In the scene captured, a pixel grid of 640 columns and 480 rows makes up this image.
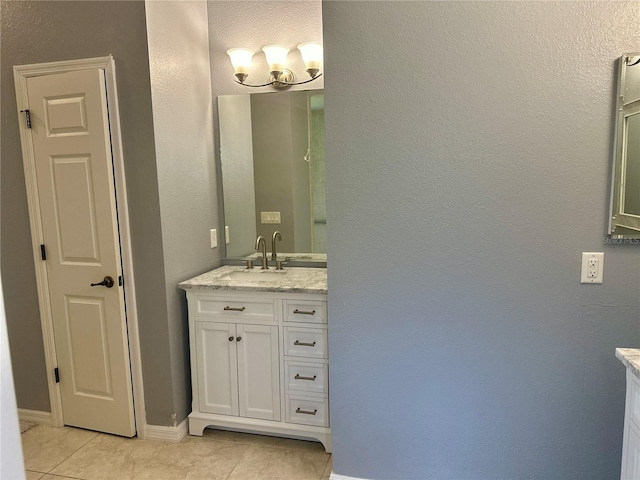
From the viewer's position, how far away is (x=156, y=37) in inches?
88.5

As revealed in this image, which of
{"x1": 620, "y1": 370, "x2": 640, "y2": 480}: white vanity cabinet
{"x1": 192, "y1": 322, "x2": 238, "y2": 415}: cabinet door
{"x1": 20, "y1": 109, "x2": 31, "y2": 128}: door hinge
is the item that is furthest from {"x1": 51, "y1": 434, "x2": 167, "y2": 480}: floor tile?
{"x1": 620, "y1": 370, "x2": 640, "y2": 480}: white vanity cabinet

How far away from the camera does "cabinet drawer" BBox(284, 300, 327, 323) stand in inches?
87.5

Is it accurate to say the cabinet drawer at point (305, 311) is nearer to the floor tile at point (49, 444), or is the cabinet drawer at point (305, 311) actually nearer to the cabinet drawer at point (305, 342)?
the cabinet drawer at point (305, 342)

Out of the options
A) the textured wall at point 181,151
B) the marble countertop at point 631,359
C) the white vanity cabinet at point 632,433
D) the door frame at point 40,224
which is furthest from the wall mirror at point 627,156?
the door frame at point 40,224

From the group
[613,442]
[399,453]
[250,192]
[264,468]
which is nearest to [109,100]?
[250,192]

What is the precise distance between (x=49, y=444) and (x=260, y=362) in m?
1.34

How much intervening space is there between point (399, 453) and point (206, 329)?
121 centimetres

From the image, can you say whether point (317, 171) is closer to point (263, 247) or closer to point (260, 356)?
point (263, 247)

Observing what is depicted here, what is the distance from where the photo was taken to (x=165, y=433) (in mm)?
2451

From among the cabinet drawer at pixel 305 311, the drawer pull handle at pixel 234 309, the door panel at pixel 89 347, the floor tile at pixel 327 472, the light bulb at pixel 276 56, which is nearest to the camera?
the floor tile at pixel 327 472

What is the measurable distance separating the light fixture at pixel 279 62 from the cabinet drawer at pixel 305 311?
1.38m

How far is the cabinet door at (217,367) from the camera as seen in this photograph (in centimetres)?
238

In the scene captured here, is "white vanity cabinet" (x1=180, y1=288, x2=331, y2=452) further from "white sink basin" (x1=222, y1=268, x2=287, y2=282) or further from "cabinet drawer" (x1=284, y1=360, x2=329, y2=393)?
"white sink basin" (x1=222, y1=268, x2=287, y2=282)

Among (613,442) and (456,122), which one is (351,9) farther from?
(613,442)
